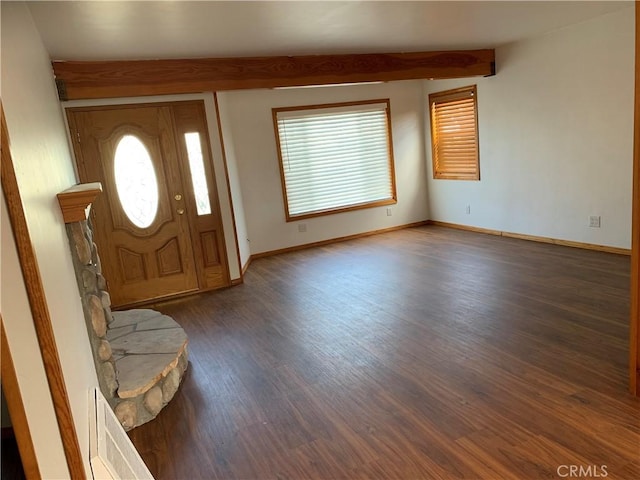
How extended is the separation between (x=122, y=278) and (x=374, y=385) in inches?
126

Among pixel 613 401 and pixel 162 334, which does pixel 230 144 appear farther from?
pixel 613 401

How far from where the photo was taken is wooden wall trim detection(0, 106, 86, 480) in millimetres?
1176

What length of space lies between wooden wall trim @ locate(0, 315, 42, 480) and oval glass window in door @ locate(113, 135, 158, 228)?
3.87 meters

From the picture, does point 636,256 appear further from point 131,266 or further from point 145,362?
point 131,266

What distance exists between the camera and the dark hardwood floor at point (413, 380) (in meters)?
2.08

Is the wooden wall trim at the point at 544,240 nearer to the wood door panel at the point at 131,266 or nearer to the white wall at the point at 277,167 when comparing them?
the white wall at the point at 277,167

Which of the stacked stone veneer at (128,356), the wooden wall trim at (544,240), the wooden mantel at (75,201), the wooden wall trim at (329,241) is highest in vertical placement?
the wooden mantel at (75,201)

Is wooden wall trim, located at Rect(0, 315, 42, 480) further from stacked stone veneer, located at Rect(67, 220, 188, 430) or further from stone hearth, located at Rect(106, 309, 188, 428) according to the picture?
stone hearth, located at Rect(106, 309, 188, 428)

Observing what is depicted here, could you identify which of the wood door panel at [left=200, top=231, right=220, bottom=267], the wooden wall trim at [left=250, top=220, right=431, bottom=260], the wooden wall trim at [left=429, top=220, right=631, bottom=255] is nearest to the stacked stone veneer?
the wood door panel at [left=200, top=231, right=220, bottom=267]

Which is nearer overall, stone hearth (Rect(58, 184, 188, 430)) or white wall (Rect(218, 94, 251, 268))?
stone hearth (Rect(58, 184, 188, 430))

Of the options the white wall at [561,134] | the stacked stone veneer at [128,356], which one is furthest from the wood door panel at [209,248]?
the white wall at [561,134]

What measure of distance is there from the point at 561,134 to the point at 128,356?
5035 millimetres

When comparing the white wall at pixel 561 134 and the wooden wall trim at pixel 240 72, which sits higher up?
the wooden wall trim at pixel 240 72

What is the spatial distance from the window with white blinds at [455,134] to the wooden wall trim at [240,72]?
0.99 meters
